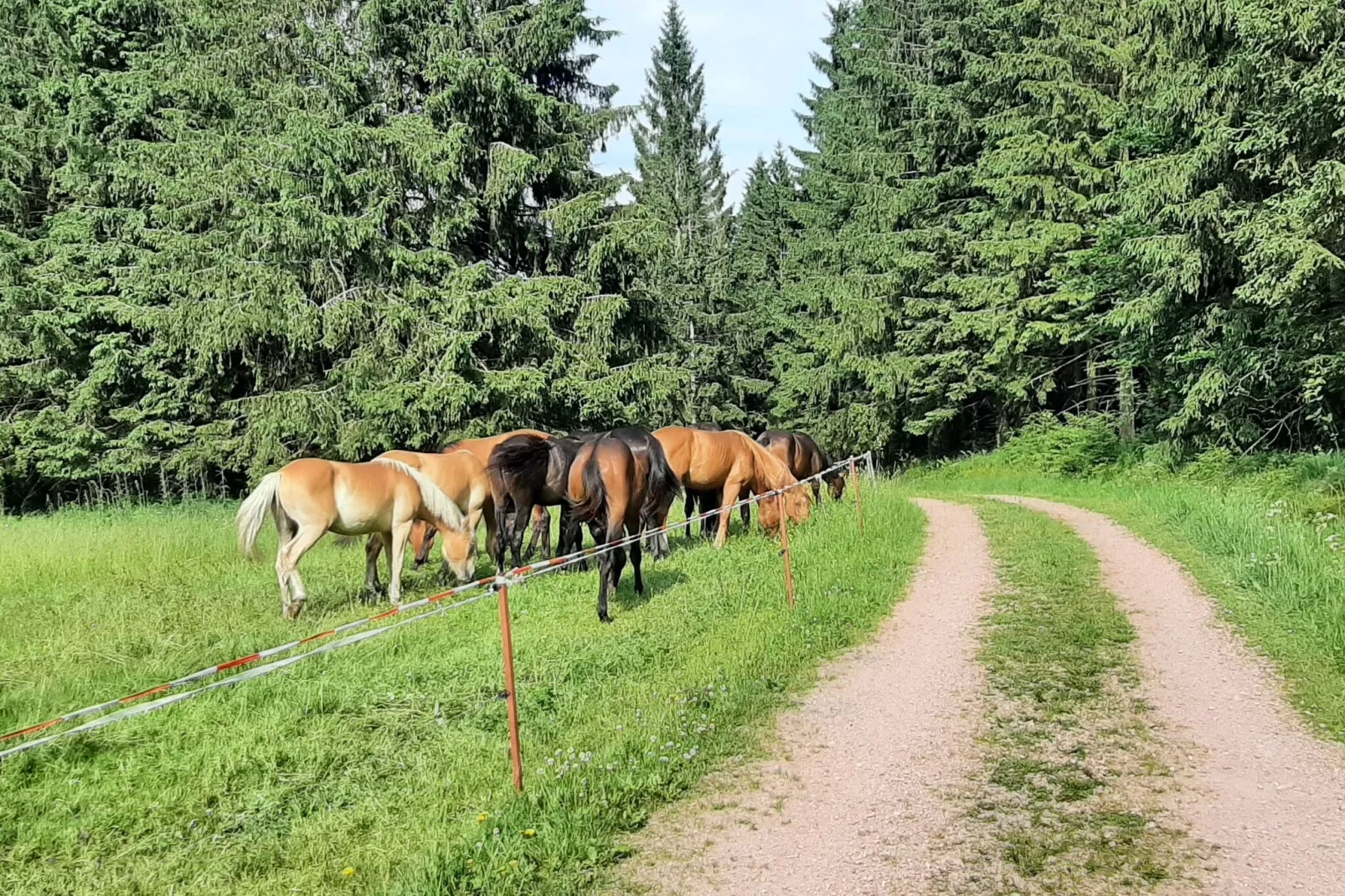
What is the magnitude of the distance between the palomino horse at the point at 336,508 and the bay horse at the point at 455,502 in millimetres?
211

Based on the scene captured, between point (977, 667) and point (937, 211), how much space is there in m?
21.5

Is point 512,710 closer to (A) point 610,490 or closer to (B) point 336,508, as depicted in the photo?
(A) point 610,490

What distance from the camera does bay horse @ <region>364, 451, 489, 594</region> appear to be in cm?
888

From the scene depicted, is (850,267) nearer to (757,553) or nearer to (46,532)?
(757,553)

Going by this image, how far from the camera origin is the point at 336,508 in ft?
25.7

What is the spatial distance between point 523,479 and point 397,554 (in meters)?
1.60

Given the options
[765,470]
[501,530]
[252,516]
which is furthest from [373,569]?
[765,470]

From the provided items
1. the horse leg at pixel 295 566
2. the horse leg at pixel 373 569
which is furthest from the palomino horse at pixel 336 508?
the horse leg at pixel 373 569

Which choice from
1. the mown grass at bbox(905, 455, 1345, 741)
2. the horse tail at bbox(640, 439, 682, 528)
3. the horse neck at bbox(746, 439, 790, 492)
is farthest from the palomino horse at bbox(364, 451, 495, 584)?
the mown grass at bbox(905, 455, 1345, 741)

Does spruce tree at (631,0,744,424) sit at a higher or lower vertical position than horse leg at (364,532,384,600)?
higher

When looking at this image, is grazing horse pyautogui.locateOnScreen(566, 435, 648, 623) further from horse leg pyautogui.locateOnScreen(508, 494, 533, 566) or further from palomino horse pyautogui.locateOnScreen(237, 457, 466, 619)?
palomino horse pyautogui.locateOnScreen(237, 457, 466, 619)

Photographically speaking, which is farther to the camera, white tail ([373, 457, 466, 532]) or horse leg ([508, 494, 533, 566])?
horse leg ([508, 494, 533, 566])

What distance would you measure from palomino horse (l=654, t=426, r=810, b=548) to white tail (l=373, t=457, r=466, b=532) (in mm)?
3540

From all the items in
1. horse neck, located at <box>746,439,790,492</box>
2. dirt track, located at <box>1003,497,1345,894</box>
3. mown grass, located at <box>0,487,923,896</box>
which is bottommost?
dirt track, located at <box>1003,497,1345,894</box>
